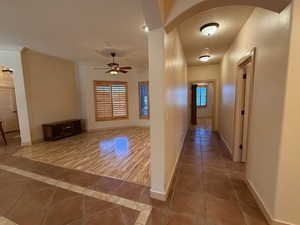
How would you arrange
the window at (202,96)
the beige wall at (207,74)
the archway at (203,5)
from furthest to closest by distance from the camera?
the window at (202,96)
the beige wall at (207,74)
the archway at (203,5)

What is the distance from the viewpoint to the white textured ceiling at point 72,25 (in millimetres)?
2209

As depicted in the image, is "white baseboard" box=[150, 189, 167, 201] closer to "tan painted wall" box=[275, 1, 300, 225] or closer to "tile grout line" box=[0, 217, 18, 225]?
"tan painted wall" box=[275, 1, 300, 225]

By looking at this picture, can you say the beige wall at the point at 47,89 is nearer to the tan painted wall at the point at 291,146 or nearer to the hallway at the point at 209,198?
the hallway at the point at 209,198

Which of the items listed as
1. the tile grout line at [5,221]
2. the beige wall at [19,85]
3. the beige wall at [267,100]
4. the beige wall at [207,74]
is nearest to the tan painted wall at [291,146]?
the beige wall at [267,100]

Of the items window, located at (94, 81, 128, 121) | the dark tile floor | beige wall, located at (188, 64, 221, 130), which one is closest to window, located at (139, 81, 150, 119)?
window, located at (94, 81, 128, 121)

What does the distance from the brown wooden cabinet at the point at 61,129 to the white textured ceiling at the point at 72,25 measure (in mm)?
2433

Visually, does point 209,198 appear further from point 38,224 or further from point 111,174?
point 38,224

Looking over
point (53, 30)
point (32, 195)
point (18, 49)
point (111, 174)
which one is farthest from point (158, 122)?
point (18, 49)

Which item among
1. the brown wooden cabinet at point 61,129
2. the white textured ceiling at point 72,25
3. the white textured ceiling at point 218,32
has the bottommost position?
the brown wooden cabinet at point 61,129

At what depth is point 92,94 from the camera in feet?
19.6

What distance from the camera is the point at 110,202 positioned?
1843 millimetres

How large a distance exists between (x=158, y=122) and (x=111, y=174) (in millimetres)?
1524

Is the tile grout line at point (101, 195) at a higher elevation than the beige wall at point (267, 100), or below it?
below

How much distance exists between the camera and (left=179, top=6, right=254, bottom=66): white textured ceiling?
2.20 metres
